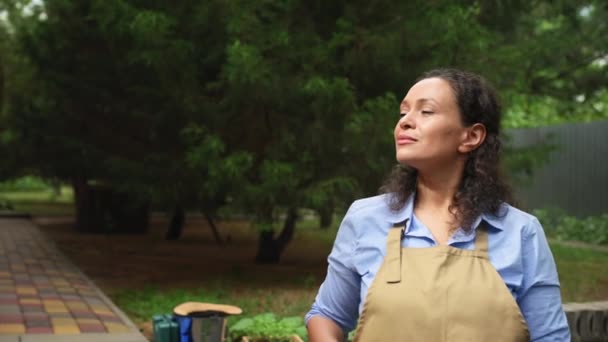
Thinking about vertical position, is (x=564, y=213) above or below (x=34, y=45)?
below

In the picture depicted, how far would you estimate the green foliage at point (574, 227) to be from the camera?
14.5m

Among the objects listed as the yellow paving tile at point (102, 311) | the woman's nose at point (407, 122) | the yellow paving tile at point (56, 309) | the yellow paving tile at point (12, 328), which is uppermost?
the woman's nose at point (407, 122)

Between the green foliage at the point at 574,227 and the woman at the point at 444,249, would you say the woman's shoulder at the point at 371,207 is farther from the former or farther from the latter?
the green foliage at the point at 574,227

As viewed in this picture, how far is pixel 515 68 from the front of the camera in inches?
360

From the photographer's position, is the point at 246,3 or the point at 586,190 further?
the point at 586,190

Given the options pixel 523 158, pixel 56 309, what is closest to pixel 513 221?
pixel 56 309

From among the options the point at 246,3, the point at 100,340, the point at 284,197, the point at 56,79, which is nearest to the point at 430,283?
the point at 100,340

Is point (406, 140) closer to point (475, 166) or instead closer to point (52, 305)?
point (475, 166)

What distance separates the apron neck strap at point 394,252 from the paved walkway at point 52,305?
4.18 meters

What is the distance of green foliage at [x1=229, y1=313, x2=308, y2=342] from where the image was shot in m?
5.48

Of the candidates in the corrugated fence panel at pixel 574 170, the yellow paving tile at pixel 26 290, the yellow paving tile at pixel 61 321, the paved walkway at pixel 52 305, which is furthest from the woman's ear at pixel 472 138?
the corrugated fence panel at pixel 574 170

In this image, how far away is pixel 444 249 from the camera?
188 cm

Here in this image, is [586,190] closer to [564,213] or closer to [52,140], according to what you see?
[564,213]

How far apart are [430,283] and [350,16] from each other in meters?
7.07
